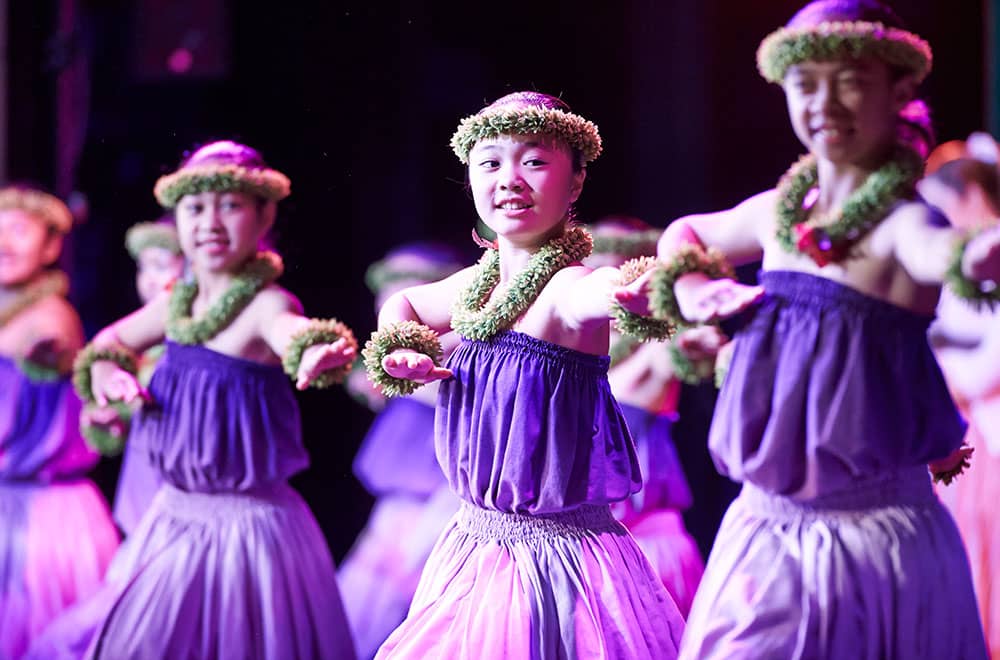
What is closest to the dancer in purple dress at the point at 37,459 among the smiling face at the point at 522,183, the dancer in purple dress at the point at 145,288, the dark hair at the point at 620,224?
the dancer in purple dress at the point at 145,288

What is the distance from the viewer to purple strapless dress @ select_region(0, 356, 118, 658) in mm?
Answer: 3844

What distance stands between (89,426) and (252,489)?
68 centimetres

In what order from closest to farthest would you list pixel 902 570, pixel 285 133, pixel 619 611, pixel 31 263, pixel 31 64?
1. pixel 902 570
2. pixel 619 611
3. pixel 285 133
4. pixel 31 263
5. pixel 31 64

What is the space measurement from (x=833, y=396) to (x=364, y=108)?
2.33 m

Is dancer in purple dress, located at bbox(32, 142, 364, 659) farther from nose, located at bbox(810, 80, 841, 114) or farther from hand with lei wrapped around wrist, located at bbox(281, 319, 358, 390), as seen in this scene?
nose, located at bbox(810, 80, 841, 114)

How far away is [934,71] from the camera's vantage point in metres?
3.20

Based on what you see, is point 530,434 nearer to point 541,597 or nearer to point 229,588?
point 541,597

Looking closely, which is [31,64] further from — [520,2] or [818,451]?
[818,451]

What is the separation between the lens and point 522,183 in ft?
7.43

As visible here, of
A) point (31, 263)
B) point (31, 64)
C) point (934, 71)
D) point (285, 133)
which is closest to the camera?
point (934, 71)

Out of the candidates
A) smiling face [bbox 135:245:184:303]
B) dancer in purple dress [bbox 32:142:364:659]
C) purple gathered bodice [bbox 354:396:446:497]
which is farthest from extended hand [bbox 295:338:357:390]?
purple gathered bodice [bbox 354:396:446:497]

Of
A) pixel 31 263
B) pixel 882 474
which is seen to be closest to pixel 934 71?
pixel 882 474

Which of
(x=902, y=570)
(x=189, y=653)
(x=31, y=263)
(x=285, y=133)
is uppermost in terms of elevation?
(x=285, y=133)

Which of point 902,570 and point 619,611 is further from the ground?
point 902,570
